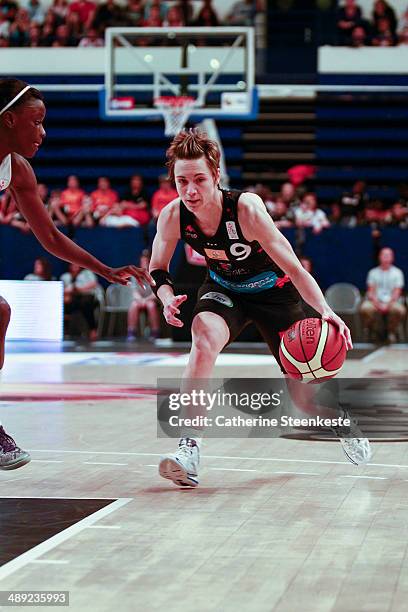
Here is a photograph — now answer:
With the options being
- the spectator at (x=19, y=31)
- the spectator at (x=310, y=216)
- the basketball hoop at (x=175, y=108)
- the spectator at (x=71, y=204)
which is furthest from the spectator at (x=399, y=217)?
the spectator at (x=19, y=31)

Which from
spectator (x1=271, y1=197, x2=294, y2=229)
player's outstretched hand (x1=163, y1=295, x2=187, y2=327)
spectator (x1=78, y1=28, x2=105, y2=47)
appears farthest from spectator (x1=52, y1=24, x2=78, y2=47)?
player's outstretched hand (x1=163, y1=295, x2=187, y2=327)

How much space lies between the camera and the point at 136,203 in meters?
18.4

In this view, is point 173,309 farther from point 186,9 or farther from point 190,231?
point 186,9

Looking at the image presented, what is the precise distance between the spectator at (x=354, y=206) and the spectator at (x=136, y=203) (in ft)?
11.0

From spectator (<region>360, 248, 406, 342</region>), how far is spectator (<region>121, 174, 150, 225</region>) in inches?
158

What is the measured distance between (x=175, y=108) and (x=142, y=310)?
3.38 metres

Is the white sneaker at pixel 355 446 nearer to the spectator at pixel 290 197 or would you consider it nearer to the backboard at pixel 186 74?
the backboard at pixel 186 74

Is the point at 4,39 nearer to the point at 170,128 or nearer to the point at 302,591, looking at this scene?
the point at 170,128

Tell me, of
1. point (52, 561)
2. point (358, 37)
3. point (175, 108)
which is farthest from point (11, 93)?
point (358, 37)

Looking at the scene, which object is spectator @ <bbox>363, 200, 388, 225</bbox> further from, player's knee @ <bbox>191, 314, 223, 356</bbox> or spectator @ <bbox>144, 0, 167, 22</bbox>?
player's knee @ <bbox>191, 314, 223, 356</bbox>

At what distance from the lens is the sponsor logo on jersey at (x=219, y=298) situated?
5.68 meters

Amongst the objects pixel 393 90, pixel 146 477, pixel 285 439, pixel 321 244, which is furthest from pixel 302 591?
pixel 393 90

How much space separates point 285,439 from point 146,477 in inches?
68.2

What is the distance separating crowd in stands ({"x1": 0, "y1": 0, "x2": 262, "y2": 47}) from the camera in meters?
20.7
